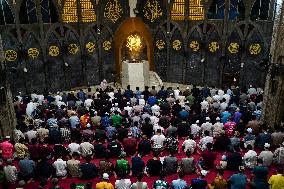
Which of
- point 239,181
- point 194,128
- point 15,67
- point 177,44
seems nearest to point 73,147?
point 194,128

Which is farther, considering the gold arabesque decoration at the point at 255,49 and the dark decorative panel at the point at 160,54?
the dark decorative panel at the point at 160,54

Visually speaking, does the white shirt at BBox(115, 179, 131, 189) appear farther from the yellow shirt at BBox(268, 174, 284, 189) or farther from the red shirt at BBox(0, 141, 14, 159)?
the red shirt at BBox(0, 141, 14, 159)

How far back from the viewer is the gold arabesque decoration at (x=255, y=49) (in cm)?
1950

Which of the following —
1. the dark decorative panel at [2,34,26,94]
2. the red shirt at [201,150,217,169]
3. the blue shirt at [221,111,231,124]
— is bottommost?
the red shirt at [201,150,217,169]

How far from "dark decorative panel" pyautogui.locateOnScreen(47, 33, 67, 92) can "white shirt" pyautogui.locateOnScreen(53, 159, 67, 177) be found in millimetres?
10321

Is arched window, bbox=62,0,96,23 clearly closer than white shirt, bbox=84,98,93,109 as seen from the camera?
No

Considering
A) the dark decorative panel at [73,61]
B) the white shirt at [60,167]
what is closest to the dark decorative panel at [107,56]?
the dark decorative panel at [73,61]

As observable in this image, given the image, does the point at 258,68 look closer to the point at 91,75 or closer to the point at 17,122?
the point at 91,75

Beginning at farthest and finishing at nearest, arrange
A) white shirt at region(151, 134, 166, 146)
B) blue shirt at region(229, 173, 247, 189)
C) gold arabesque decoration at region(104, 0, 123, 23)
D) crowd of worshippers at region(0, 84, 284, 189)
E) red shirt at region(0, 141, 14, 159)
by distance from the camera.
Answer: gold arabesque decoration at region(104, 0, 123, 23)
white shirt at region(151, 134, 166, 146)
red shirt at region(0, 141, 14, 159)
crowd of worshippers at region(0, 84, 284, 189)
blue shirt at region(229, 173, 247, 189)

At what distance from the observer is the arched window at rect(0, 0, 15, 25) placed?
58.8 ft

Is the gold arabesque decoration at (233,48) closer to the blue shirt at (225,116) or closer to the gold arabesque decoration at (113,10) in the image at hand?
the gold arabesque decoration at (113,10)

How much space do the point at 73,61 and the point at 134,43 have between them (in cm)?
382

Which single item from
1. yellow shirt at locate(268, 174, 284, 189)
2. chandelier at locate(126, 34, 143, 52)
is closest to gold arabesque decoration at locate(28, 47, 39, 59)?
chandelier at locate(126, 34, 143, 52)

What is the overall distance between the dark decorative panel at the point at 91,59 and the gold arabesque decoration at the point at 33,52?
277cm
